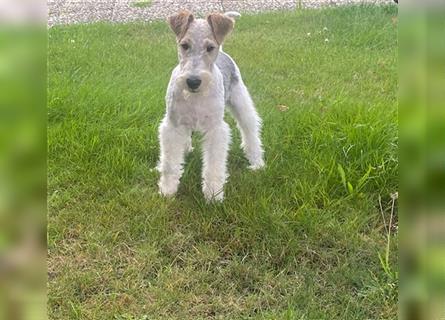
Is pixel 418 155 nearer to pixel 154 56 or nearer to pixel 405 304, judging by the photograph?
pixel 405 304

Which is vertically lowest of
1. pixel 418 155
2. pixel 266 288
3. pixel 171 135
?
pixel 266 288

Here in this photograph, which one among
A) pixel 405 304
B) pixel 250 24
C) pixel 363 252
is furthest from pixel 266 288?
pixel 250 24

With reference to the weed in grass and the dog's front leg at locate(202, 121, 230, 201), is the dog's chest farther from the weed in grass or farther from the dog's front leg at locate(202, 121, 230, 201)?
the weed in grass

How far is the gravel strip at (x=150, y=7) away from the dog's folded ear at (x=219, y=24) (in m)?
1.17

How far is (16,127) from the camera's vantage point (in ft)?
2.47

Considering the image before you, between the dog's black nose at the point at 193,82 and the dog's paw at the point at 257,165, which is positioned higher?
the dog's black nose at the point at 193,82

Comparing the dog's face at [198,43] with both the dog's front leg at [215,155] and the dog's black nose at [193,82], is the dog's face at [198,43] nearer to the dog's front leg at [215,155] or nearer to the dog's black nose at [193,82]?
the dog's black nose at [193,82]

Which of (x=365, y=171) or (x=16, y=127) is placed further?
(x=365, y=171)

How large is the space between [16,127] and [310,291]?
1.81 m

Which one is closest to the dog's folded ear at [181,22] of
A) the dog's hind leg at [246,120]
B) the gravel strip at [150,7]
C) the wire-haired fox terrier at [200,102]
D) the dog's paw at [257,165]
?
the wire-haired fox terrier at [200,102]

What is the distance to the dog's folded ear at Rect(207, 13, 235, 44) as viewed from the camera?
2875mm

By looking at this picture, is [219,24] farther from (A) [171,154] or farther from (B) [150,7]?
(B) [150,7]

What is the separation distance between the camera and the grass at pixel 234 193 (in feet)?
7.44

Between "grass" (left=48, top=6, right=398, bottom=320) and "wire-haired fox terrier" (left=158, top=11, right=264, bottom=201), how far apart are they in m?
0.13
